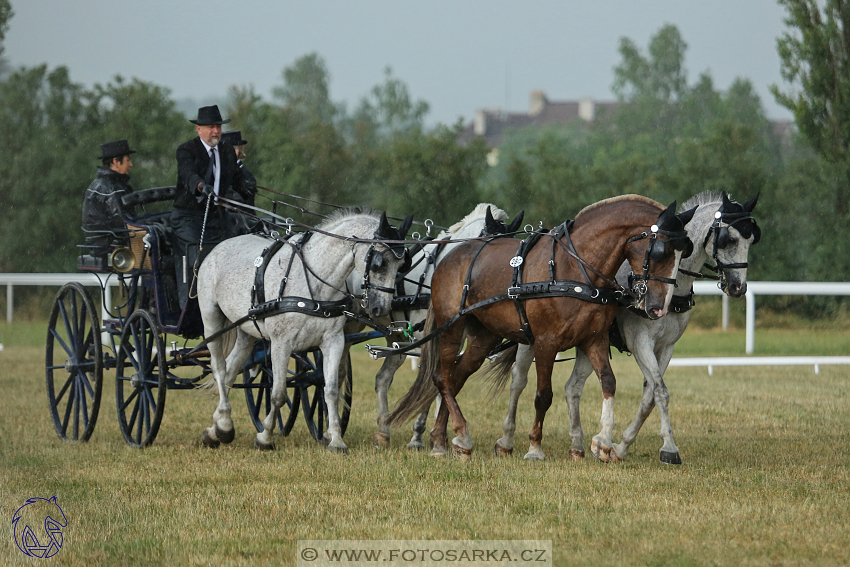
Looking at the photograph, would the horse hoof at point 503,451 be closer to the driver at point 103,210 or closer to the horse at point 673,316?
the horse at point 673,316

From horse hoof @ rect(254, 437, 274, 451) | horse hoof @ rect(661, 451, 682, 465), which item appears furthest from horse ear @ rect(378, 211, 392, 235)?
horse hoof @ rect(661, 451, 682, 465)

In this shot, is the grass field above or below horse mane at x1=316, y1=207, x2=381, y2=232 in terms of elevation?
below

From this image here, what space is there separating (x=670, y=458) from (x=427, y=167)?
1425 cm

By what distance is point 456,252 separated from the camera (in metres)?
8.09

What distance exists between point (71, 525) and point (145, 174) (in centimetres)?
1869

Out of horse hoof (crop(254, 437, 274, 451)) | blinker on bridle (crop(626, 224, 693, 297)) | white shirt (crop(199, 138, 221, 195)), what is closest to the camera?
blinker on bridle (crop(626, 224, 693, 297))

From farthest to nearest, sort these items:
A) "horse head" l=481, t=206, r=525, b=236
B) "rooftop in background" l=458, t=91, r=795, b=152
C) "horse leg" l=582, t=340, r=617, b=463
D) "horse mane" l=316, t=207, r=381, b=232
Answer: "rooftop in background" l=458, t=91, r=795, b=152
"horse mane" l=316, t=207, r=381, b=232
"horse head" l=481, t=206, r=525, b=236
"horse leg" l=582, t=340, r=617, b=463

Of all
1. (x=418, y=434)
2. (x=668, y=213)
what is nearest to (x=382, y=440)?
(x=418, y=434)

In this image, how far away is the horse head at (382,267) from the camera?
772 cm

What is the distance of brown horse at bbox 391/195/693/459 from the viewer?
23.0 ft

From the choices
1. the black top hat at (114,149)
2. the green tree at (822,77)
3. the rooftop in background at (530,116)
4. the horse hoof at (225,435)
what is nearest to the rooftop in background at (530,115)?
the rooftop in background at (530,116)

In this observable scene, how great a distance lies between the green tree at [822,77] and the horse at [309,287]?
1238 centimetres

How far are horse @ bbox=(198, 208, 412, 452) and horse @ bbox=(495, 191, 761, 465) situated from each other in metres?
1.40

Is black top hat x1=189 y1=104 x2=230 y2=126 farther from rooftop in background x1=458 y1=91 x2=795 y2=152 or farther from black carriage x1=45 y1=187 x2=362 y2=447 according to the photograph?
rooftop in background x1=458 y1=91 x2=795 y2=152
